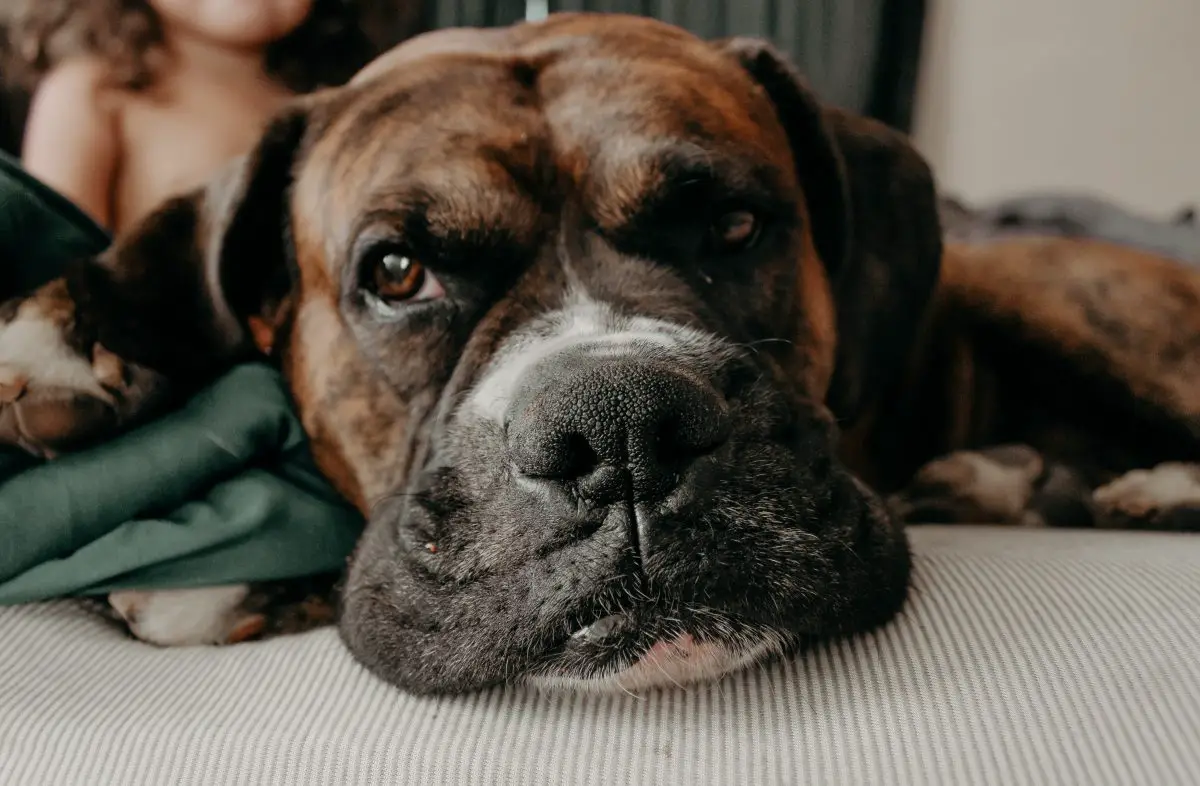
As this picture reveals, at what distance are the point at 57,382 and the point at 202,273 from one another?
307mm

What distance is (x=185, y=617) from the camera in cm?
115

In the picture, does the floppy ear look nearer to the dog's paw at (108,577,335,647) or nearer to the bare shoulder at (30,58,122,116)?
the dog's paw at (108,577,335,647)

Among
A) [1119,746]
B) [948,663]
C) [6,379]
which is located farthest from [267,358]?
[1119,746]

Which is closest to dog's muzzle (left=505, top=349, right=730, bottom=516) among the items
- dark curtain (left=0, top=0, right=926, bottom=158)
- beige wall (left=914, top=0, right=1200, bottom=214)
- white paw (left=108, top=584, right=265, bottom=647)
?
white paw (left=108, top=584, right=265, bottom=647)

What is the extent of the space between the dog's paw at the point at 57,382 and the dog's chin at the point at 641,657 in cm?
67

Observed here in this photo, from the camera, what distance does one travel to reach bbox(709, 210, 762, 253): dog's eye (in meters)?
1.28

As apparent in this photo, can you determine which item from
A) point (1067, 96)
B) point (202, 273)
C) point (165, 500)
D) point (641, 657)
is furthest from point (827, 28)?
point (641, 657)

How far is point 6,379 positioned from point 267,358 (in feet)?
1.29

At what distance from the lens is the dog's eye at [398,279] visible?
1.22 m

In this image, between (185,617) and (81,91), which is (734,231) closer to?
(185,617)

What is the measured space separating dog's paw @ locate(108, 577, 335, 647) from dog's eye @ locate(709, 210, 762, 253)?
69 cm

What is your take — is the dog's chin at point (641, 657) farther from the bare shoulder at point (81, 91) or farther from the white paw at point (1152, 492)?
the bare shoulder at point (81, 91)

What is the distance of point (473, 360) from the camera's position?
1159 millimetres

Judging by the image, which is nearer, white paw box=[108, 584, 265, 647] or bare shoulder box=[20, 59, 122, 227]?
white paw box=[108, 584, 265, 647]
